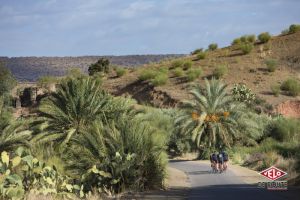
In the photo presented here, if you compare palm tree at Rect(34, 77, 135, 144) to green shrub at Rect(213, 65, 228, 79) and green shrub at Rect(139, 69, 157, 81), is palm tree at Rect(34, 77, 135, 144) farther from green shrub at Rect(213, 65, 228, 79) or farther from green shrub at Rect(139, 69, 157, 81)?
green shrub at Rect(139, 69, 157, 81)

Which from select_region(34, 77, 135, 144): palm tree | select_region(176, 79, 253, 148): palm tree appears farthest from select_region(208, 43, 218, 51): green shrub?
select_region(34, 77, 135, 144): palm tree

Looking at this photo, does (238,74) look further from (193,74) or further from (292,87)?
(292,87)

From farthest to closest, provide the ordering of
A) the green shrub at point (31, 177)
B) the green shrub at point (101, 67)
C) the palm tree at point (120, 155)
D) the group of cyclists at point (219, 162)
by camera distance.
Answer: the green shrub at point (101, 67) < the group of cyclists at point (219, 162) < the palm tree at point (120, 155) < the green shrub at point (31, 177)

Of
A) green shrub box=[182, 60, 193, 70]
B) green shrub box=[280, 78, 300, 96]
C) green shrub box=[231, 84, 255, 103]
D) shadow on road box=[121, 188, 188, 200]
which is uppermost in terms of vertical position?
green shrub box=[182, 60, 193, 70]

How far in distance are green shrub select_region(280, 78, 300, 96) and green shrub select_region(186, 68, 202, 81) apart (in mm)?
12498

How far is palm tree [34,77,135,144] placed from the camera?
104 ft

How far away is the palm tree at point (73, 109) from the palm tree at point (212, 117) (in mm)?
19187

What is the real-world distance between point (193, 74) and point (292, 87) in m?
14.3

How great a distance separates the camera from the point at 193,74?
85.5m

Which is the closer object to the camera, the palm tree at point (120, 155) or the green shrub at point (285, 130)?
the palm tree at point (120, 155)

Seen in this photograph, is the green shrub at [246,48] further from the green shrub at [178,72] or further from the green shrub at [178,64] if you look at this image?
the green shrub at [178,72]

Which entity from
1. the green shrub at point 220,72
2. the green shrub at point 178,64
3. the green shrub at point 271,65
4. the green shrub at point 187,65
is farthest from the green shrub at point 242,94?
the green shrub at point 178,64

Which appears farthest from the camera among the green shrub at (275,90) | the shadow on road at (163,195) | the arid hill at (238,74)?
the arid hill at (238,74)

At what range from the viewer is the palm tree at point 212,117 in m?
50.9
